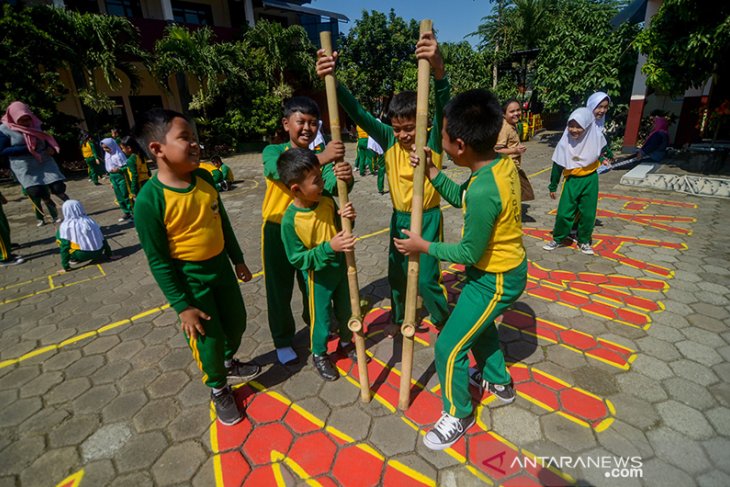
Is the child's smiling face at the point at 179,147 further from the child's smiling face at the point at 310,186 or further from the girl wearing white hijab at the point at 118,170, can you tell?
the girl wearing white hijab at the point at 118,170

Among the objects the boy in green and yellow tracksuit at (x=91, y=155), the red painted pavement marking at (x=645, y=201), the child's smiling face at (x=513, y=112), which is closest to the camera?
the child's smiling face at (x=513, y=112)

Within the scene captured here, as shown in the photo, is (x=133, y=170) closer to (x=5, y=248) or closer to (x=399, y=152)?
(x=5, y=248)

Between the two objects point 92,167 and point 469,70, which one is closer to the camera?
point 92,167

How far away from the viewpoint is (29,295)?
4938mm

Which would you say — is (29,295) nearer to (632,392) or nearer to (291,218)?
(291,218)

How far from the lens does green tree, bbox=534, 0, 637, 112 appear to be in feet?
40.9

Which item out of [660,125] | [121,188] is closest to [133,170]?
[121,188]

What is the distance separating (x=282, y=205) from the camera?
2.86 metres

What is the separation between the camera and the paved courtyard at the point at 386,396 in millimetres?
2273

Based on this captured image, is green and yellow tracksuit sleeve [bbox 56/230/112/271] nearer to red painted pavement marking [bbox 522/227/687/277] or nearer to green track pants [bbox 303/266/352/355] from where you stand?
green track pants [bbox 303/266/352/355]

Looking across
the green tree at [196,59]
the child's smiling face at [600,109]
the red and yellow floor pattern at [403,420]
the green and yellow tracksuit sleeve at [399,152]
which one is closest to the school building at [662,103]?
the child's smiling face at [600,109]

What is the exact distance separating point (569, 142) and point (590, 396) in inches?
140

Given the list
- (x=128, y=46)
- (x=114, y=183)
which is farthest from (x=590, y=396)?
(x=128, y=46)

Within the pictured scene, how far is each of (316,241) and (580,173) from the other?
4.05m
